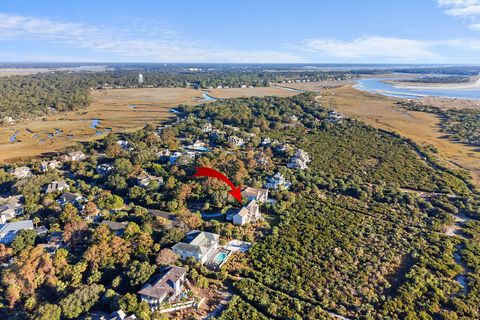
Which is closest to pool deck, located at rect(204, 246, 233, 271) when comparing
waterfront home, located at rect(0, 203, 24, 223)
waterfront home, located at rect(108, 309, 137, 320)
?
waterfront home, located at rect(108, 309, 137, 320)

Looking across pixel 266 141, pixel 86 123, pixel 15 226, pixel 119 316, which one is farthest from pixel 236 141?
pixel 86 123

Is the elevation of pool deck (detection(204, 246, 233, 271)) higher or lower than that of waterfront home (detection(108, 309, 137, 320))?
lower

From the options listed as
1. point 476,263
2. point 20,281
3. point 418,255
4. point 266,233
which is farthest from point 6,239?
point 476,263

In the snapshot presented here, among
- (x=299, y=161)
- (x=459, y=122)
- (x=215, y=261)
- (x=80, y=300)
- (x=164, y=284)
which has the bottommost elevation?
(x=215, y=261)

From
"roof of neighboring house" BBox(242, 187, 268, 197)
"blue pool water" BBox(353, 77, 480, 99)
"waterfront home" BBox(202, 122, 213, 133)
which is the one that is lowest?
"roof of neighboring house" BBox(242, 187, 268, 197)

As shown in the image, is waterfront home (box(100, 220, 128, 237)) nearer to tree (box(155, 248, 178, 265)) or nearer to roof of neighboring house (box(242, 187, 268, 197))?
tree (box(155, 248, 178, 265))

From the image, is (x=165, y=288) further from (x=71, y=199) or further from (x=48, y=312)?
(x=71, y=199)
